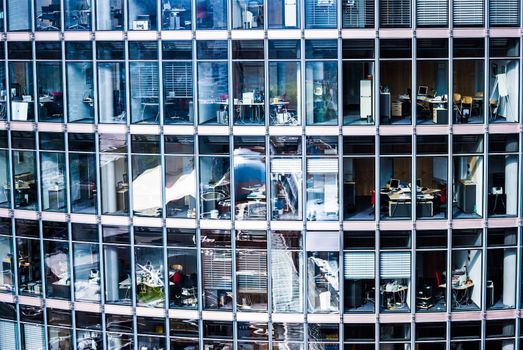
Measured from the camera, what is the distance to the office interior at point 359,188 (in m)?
40.1

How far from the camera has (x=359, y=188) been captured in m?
41.1

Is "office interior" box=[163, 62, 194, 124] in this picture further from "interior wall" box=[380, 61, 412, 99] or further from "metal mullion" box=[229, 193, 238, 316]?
"interior wall" box=[380, 61, 412, 99]

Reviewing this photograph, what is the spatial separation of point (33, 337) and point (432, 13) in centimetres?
2194

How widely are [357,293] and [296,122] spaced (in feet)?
24.2

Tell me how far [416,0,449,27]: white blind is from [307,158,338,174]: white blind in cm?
645

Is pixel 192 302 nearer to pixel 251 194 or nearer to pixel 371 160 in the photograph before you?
pixel 251 194

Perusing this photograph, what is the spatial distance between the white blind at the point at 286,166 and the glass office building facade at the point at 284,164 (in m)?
0.12

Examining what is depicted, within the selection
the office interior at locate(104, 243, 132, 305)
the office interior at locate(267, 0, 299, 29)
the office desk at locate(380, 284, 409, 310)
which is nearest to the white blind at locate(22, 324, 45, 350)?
the office interior at locate(104, 243, 132, 305)

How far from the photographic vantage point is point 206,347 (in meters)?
41.1

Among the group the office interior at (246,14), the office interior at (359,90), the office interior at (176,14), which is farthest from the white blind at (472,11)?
the office interior at (176,14)

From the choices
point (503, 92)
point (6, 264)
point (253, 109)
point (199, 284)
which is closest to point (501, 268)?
point (503, 92)

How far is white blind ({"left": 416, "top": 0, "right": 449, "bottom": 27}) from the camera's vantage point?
3903 centimetres

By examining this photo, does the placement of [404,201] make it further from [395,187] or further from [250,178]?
[250,178]

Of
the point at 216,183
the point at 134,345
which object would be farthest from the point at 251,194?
the point at 134,345
